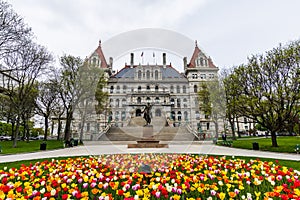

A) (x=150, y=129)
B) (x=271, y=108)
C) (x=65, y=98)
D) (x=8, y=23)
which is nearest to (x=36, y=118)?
(x=65, y=98)

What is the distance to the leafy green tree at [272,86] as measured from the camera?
18172mm

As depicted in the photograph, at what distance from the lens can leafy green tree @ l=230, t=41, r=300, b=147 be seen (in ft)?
59.6

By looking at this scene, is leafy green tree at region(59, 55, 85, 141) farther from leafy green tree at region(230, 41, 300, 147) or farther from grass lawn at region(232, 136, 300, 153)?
grass lawn at region(232, 136, 300, 153)

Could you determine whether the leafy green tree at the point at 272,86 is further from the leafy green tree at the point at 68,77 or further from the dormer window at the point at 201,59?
the leafy green tree at the point at 68,77

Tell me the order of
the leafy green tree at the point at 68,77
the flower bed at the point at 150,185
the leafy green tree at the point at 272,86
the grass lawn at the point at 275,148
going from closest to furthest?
the flower bed at the point at 150,185, the grass lawn at the point at 275,148, the leafy green tree at the point at 272,86, the leafy green tree at the point at 68,77

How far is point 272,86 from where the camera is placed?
770 inches

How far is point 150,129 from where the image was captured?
22.4 meters

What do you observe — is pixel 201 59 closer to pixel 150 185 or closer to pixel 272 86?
pixel 272 86

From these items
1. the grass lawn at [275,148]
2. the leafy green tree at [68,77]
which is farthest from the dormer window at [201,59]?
the leafy green tree at [68,77]

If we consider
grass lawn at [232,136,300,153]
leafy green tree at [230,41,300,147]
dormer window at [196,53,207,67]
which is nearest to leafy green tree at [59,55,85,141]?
dormer window at [196,53,207,67]

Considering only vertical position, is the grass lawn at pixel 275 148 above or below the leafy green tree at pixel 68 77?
below

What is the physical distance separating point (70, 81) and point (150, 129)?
1477 cm

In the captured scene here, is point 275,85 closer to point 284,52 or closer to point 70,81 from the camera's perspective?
point 284,52

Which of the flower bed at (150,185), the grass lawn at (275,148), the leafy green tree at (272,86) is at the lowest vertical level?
the grass lawn at (275,148)
